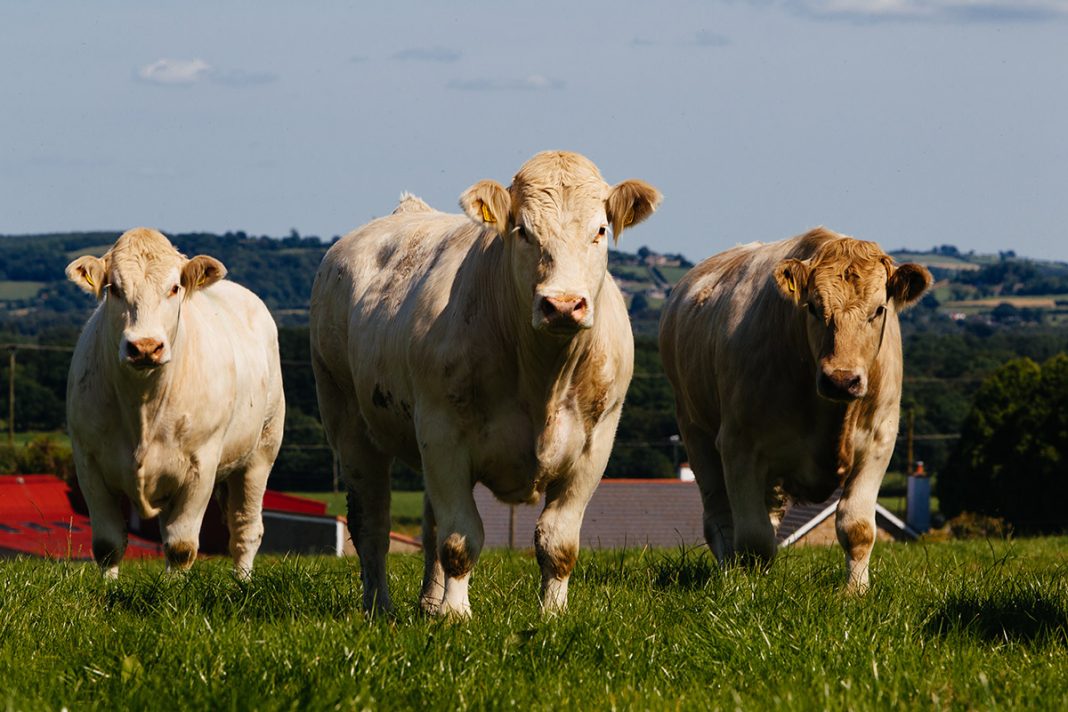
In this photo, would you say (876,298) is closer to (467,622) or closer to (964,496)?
(467,622)

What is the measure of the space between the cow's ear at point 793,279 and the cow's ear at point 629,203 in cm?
183

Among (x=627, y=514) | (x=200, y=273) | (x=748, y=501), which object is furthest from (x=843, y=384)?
(x=627, y=514)

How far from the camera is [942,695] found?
17.5ft

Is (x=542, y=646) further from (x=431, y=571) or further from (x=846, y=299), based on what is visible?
(x=846, y=299)

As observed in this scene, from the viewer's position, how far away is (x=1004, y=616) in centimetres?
700

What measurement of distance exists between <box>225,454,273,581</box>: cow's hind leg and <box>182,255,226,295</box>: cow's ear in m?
2.30

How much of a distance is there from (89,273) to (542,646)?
17.3 feet

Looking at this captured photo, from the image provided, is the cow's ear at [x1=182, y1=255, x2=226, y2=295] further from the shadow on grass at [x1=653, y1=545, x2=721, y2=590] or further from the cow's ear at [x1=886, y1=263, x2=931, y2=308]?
the cow's ear at [x1=886, y1=263, x2=931, y2=308]

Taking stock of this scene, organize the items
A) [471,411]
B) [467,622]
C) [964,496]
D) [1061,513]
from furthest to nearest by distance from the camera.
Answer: [964,496] → [1061,513] → [471,411] → [467,622]

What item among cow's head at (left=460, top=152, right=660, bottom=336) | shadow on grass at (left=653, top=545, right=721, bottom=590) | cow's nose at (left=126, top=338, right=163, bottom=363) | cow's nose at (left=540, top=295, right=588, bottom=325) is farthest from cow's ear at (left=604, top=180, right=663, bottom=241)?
cow's nose at (left=126, top=338, right=163, bottom=363)

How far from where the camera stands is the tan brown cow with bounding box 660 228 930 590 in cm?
884

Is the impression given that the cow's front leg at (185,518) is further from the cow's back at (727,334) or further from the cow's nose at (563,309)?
the cow's nose at (563,309)

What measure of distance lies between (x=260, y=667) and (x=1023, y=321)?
202454 mm

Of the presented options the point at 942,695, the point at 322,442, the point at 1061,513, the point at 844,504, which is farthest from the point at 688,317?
the point at 322,442
